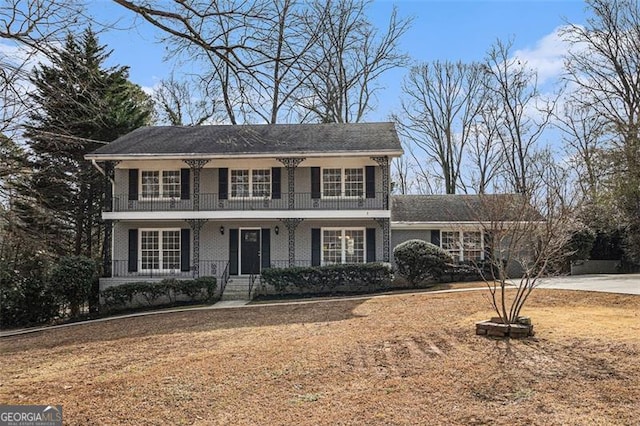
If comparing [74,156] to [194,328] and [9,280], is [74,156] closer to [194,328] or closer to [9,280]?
[9,280]

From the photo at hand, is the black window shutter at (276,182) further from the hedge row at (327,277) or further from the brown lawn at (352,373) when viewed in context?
the brown lawn at (352,373)

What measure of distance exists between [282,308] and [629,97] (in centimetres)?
2377

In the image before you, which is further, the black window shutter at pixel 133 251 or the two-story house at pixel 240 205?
the black window shutter at pixel 133 251

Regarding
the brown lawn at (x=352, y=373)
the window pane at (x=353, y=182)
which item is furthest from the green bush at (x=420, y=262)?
the brown lawn at (x=352, y=373)

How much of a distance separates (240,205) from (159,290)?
504cm

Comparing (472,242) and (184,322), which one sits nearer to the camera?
(184,322)

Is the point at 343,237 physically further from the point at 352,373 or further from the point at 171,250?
the point at 352,373

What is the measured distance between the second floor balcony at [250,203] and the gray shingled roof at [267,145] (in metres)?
1.92

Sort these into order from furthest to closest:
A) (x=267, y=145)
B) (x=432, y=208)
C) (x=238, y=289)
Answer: (x=432, y=208) → (x=238, y=289) → (x=267, y=145)

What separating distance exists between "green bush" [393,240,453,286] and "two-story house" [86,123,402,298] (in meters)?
1.58

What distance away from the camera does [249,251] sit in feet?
70.9

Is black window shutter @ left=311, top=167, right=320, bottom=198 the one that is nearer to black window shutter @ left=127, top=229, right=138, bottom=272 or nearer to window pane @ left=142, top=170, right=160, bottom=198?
window pane @ left=142, top=170, right=160, bottom=198

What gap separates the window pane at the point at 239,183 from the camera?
71.8ft

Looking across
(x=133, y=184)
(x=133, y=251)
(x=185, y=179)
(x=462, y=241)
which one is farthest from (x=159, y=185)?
(x=462, y=241)
